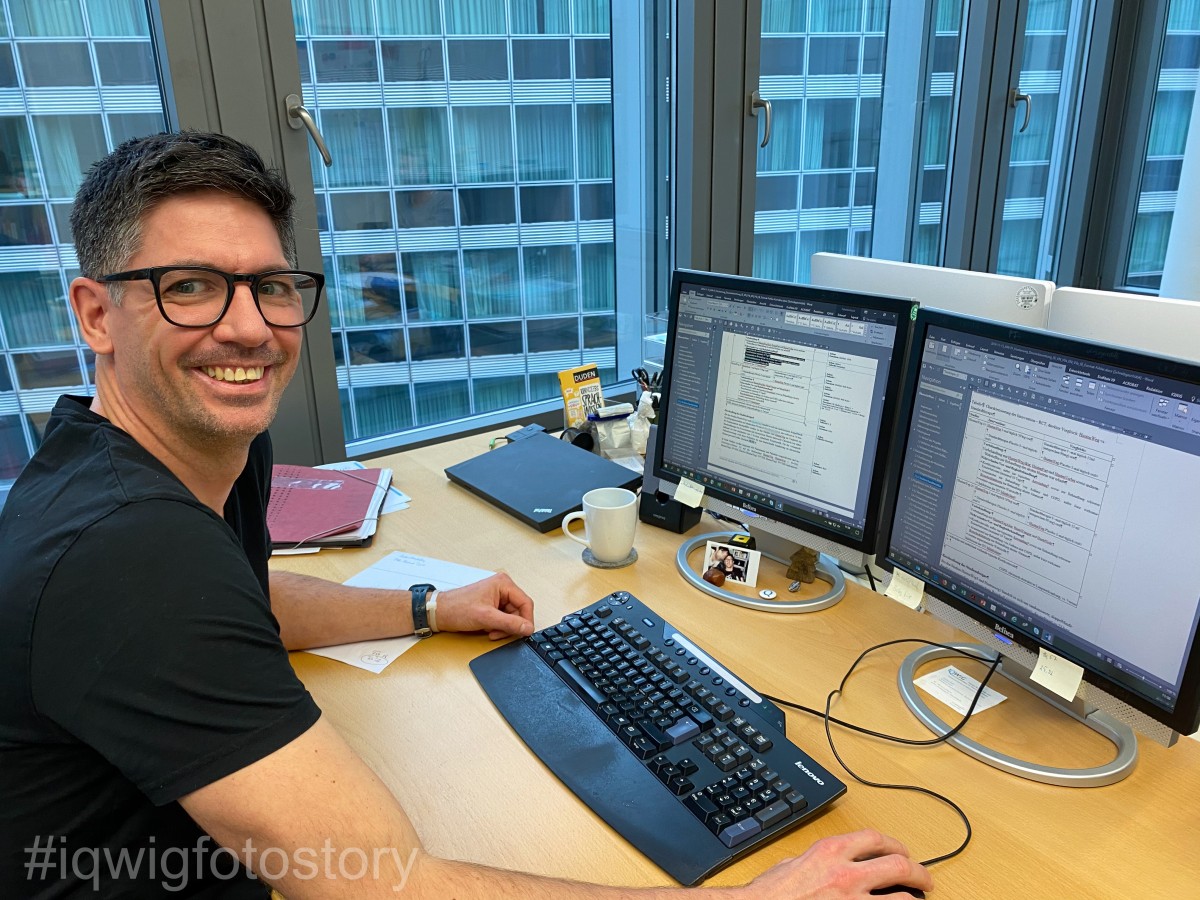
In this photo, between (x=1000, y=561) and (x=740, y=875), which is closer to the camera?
(x=740, y=875)

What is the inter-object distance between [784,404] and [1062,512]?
1.50 feet

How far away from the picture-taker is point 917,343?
1153 mm

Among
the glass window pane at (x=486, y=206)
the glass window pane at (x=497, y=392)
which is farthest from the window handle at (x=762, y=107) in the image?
the glass window pane at (x=497, y=392)

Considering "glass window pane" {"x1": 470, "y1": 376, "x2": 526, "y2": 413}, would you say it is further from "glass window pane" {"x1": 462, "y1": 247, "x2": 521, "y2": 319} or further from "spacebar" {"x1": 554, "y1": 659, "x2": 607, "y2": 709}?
"spacebar" {"x1": 554, "y1": 659, "x2": 607, "y2": 709}

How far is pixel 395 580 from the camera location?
4.81ft

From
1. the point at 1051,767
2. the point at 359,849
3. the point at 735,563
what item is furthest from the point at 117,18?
the point at 1051,767

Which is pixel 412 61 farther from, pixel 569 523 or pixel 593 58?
pixel 569 523

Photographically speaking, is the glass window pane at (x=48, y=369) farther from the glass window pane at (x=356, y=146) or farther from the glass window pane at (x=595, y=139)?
the glass window pane at (x=595, y=139)

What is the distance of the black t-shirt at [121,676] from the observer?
0.78 meters

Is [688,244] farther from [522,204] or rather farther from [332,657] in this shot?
[332,657]

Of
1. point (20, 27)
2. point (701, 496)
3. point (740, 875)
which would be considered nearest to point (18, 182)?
point (20, 27)

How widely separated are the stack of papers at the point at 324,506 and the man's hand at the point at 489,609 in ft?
1.26

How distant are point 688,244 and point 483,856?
207cm

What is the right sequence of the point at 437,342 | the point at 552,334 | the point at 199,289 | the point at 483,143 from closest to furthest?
1. the point at 199,289
2. the point at 483,143
3. the point at 437,342
4. the point at 552,334
